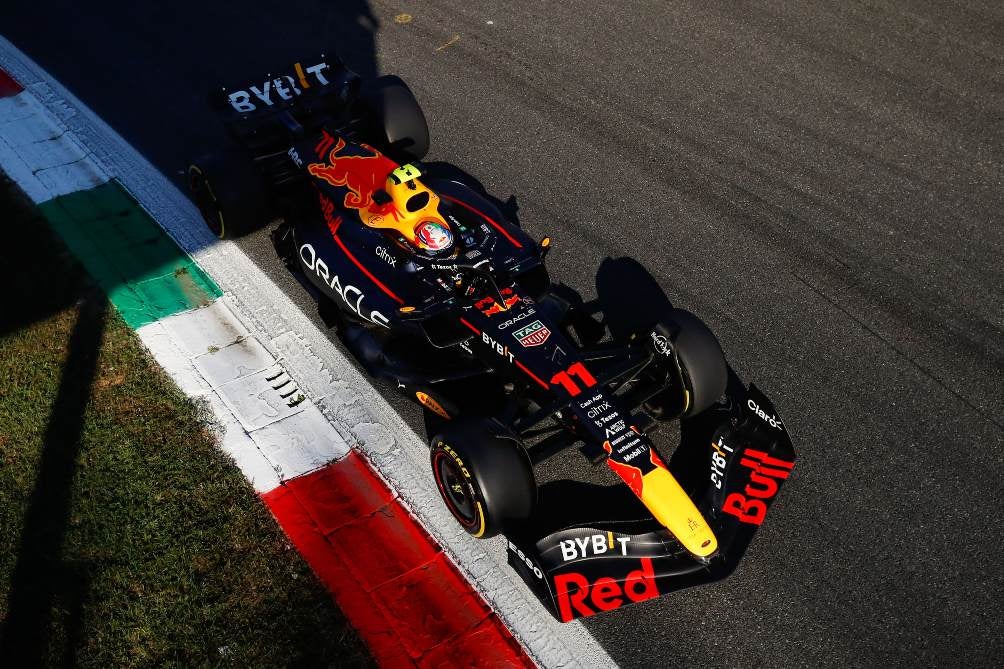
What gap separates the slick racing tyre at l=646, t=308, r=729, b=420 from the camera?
594cm

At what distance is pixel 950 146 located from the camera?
30.4 ft

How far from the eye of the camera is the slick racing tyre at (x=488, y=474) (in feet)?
17.5

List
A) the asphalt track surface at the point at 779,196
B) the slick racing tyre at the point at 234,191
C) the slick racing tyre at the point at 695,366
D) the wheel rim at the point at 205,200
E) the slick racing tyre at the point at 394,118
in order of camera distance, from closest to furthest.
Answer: the asphalt track surface at the point at 779,196 < the slick racing tyre at the point at 695,366 < the slick racing tyre at the point at 234,191 < the wheel rim at the point at 205,200 < the slick racing tyre at the point at 394,118

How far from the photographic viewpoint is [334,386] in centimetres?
687

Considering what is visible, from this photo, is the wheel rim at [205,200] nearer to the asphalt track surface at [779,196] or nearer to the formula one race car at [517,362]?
the formula one race car at [517,362]

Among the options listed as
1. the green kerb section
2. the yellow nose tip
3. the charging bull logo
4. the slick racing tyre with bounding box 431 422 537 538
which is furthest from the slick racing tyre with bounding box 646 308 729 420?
Result: the green kerb section

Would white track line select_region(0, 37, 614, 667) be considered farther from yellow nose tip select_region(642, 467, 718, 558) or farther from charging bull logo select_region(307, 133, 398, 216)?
charging bull logo select_region(307, 133, 398, 216)

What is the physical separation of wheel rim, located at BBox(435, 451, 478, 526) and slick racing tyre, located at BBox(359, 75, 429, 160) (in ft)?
12.5

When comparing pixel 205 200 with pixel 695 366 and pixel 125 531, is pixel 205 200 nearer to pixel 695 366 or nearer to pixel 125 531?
pixel 125 531

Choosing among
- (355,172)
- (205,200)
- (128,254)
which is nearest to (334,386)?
(355,172)

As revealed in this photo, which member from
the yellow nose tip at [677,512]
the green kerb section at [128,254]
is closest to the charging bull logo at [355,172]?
the green kerb section at [128,254]

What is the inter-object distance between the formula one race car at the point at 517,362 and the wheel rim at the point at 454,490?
0.01 meters

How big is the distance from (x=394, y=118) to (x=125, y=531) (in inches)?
175

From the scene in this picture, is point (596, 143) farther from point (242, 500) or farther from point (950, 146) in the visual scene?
point (242, 500)
